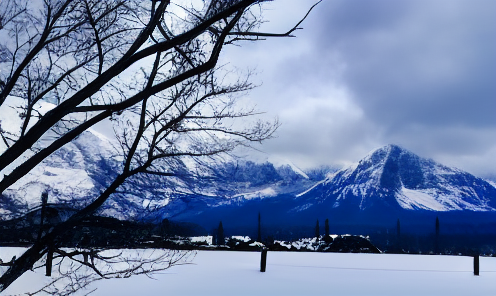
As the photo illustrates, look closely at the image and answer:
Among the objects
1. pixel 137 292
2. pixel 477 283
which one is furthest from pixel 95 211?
pixel 477 283

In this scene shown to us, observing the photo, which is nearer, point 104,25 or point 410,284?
point 104,25

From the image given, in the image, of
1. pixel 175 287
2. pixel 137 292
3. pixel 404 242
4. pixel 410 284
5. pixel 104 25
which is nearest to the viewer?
pixel 104 25

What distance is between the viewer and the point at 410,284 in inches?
819

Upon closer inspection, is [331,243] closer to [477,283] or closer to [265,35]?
[477,283]

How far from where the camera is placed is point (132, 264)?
6117 millimetres

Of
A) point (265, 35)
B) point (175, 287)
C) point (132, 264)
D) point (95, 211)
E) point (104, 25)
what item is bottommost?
point (175, 287)

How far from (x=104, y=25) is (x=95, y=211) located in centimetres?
218

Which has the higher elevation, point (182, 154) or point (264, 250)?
point (182, 154)

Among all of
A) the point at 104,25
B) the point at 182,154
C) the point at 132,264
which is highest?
the point at 104,25

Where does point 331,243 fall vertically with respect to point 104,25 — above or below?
below

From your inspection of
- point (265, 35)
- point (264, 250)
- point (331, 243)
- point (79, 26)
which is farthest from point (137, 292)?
point (331, 243)

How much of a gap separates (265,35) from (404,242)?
273 ft

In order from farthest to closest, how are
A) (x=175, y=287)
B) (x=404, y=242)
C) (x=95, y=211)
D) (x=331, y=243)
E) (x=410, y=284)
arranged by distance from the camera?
1. (x=404, y=242)
2. (x=331, y=243)
3. (x=410, y=284)
4. (x=175, y=287)
5. (x=95, y=211)

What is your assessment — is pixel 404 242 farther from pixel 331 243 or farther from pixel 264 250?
pixel 264 250
